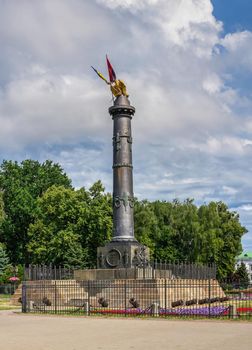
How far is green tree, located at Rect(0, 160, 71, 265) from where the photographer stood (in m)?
57.0

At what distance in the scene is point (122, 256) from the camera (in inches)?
1300

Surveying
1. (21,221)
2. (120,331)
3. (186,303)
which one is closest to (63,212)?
(21,221)

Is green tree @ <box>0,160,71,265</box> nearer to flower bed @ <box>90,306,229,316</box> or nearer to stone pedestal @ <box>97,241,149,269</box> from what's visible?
stone pedestal @ <box>97,241,149,269</box>

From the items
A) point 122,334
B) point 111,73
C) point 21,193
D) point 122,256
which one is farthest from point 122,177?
point 21,193

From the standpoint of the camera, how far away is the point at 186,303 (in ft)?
89.7

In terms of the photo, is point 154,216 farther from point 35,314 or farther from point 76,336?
point 76,336

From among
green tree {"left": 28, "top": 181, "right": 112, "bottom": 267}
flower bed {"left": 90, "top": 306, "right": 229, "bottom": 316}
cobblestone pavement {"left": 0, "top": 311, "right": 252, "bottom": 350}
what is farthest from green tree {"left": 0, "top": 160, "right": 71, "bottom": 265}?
cobblestone pavement {"left": 0, "top": 311, "right": 252, "bottom": 350}

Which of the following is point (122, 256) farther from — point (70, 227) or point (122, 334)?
point (122, 334)

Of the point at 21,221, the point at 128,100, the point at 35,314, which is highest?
the point at 128,100

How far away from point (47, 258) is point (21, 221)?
10062 mm

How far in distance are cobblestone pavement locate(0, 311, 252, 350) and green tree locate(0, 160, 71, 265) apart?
3626cm

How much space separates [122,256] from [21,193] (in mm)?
26972

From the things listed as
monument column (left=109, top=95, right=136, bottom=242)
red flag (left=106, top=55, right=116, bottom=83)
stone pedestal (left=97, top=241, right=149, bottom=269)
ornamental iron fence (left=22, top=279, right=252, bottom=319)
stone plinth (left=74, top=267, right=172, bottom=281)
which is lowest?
ornamental iron fence (left=22, top=279, right=252, bottom=319)

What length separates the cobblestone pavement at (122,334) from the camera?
13.0 metres
